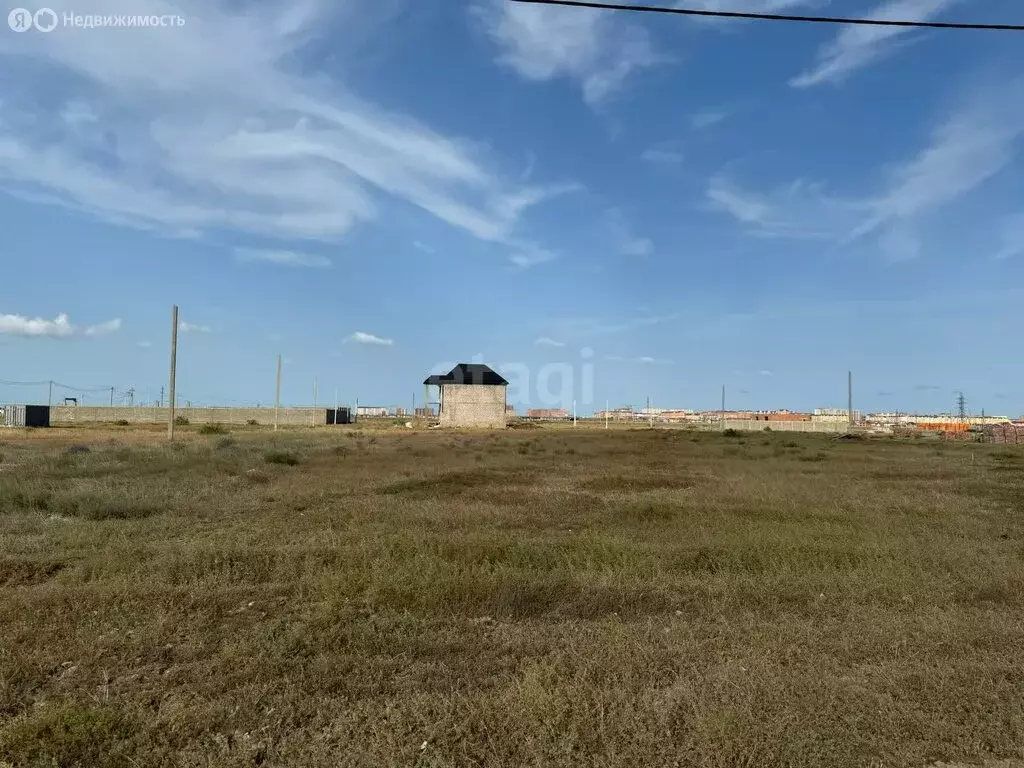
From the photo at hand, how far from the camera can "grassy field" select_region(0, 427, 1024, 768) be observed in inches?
152

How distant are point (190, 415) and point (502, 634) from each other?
283 ft

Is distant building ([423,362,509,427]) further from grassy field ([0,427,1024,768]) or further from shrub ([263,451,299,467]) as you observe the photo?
grassy field ([0,427,1024,768])

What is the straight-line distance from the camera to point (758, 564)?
8.61m

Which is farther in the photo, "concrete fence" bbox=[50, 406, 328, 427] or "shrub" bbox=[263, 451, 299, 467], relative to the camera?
"concrete fence" bbox=[50, 406, 328, 427]

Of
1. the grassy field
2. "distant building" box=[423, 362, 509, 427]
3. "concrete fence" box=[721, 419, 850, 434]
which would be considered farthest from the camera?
"concrete fence" box=[721, 419, 850, 434]

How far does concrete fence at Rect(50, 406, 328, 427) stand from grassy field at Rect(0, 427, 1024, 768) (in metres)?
66.1

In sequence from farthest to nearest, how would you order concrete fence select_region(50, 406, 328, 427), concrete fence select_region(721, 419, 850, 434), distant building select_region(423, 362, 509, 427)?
concrete fence select_region(721, 419, 850, 434), distant building select_region(423, 362, 509, 427), concrete fence select_region(50, 406, 328, 427)

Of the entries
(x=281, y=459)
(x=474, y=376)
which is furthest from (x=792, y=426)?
(x=281, y=459)

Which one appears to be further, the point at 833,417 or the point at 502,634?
the point at 833,417

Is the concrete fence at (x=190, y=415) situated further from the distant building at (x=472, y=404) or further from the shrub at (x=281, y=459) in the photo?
the shrub at (x=281, y=459)

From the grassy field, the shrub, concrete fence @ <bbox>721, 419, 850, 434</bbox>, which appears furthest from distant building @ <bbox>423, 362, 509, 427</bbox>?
the grassy field

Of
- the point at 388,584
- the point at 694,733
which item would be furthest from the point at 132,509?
the point at 694,733

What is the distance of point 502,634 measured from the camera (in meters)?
5.84

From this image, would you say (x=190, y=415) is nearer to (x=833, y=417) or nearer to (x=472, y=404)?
(x=472, y=404)
